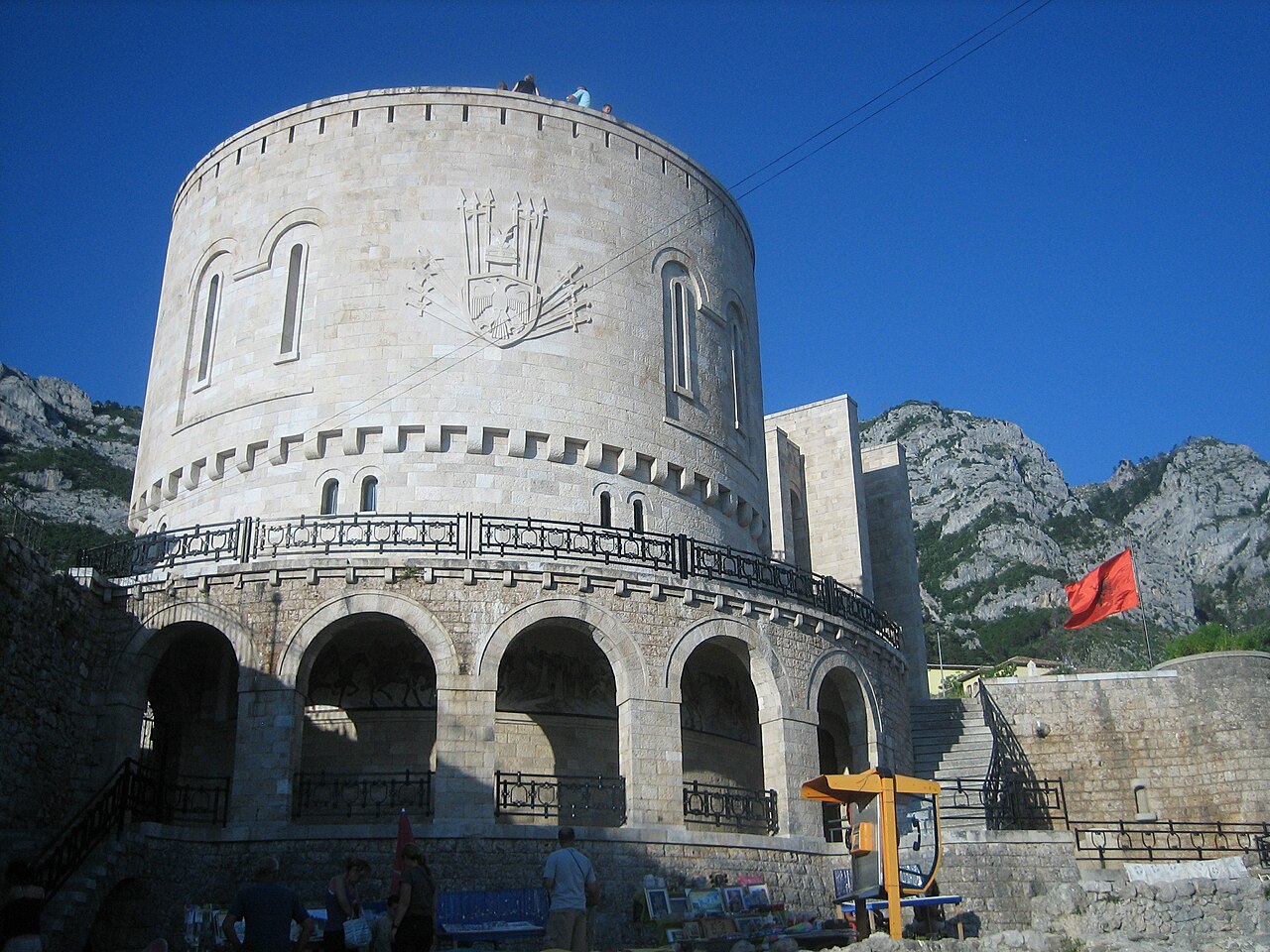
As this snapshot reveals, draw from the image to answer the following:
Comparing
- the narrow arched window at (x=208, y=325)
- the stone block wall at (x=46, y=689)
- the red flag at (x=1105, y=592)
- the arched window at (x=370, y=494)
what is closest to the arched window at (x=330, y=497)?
the arched window at (x=370, y=494)

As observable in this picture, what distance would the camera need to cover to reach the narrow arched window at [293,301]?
21.7 metres

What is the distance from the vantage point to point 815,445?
32.0 m

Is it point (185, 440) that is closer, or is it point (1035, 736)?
point (185, 440)

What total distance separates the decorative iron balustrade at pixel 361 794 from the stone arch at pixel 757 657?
13.9 ft

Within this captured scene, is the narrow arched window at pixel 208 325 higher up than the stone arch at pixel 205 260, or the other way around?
the stone arch at pixel 205 260

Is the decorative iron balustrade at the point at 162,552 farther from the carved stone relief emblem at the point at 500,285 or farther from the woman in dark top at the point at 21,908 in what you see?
the woman in dark top at the point at 21,908

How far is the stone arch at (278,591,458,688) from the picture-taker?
1681 cm

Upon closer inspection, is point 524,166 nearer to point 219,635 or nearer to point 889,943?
point 219,635

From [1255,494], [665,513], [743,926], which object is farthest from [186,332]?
[1255,494]

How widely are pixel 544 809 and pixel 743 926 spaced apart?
3.26 metres

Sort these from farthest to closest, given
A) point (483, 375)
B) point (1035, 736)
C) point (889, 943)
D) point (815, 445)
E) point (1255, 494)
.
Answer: point (1255, 494) → point (815, 445) → point (1035, 736) → point (483, 375) → point (889, 943)

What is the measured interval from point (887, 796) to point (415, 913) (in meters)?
6.01

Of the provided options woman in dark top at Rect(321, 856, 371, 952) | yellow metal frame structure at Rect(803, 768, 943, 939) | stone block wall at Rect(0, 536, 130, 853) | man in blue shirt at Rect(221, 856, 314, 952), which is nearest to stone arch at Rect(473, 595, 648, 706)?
yellow metal frame structure at Rect(803, 768, 943, 939)

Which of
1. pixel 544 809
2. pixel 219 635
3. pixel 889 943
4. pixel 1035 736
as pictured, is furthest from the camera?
pixel 1035 736
